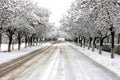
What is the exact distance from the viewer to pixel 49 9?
70.2 meters

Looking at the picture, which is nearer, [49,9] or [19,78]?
[19,78]

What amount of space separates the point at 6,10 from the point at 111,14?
35.1 feet

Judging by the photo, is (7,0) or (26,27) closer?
(7,0)

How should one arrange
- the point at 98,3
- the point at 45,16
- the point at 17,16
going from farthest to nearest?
the point at 45,16, the point at 17,16, the point at 98,3

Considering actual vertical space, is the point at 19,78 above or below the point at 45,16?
below

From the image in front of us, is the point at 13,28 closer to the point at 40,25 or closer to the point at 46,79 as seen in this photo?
the point at 40,25

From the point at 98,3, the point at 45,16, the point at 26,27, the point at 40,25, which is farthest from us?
the point at 45,16

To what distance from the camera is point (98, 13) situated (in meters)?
25.7

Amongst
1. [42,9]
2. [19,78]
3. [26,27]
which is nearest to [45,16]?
[42,9]

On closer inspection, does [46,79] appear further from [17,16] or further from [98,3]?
[17,16]

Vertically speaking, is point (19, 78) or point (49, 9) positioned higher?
point (49, 9)

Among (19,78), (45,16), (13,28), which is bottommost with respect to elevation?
(19,78)

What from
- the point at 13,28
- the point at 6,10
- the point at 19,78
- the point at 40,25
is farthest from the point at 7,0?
the point at 40,25

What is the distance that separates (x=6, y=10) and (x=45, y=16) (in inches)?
1614
